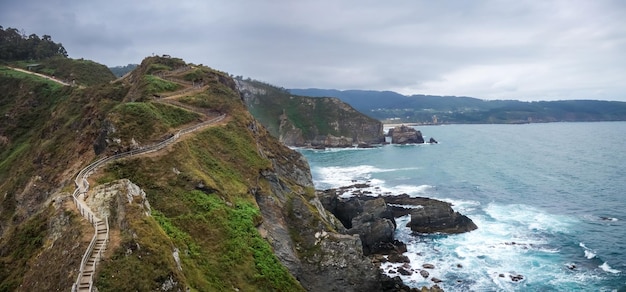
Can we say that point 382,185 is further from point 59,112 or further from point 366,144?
point 366,144

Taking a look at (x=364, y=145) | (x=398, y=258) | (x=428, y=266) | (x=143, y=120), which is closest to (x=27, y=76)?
(x=143, y=120)

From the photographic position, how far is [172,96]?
196ft

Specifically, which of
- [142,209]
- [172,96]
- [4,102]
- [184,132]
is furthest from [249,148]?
[4,102]

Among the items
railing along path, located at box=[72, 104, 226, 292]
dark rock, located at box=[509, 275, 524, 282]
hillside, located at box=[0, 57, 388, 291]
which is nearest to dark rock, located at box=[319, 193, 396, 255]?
hillside, located at box=[0, 57, 388, 291]

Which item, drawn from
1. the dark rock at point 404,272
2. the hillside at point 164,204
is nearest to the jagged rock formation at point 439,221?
the dark rock at point 404,272

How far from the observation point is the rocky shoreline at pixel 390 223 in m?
48.1

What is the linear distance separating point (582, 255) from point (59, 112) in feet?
258

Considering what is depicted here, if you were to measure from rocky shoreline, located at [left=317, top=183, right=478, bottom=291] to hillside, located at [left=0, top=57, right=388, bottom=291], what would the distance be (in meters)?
4.39

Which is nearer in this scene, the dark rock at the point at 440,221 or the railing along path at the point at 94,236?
the railing along path at the point at 94,236

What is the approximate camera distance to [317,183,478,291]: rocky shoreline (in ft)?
158

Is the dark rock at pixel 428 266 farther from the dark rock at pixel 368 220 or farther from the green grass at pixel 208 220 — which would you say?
the green grass at pixel 208 220

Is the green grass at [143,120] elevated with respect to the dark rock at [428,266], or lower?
elevated

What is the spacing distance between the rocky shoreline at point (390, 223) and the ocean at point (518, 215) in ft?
4.03

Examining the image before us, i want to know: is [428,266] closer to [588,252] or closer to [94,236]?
[588,252]
